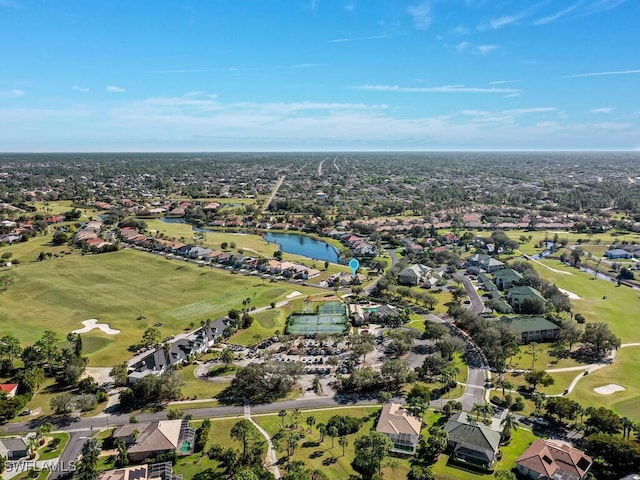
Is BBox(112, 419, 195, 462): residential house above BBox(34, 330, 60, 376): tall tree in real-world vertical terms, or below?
below

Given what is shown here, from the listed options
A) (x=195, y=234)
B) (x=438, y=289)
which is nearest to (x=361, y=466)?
(x=438, y=289)

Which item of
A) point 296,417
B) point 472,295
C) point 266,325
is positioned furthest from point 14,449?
point 472,295

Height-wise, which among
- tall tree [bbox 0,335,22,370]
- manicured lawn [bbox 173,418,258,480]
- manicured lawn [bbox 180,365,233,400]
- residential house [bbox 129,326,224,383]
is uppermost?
tall tree [bbox 0,335,22,370]

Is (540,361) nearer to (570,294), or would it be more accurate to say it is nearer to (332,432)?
(570,294)

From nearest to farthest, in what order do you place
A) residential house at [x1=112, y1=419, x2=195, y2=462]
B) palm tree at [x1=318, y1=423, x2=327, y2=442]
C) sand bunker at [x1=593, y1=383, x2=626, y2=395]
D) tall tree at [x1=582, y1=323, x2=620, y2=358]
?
1. residential house at [x1=112, y1=419, x2=195, y2=462]
2. palm tree at [x1=318, y1=423, x2=327, y2=442]
3. sand bunker at [x1=593, y1=383, x2=626, y2=395]
4. tall tree at [x1=582, y1=323, x2=620, y2=358]

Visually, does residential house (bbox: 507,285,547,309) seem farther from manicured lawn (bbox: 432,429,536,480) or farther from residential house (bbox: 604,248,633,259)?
residential house (bbox: 604,248,633,259)

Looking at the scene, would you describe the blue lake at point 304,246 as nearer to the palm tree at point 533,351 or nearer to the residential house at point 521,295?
the residential house at point 521,295

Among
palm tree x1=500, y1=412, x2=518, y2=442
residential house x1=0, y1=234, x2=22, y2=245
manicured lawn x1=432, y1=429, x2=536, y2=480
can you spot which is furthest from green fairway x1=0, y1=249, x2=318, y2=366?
palm tree x1=500, y1=412, x2=518, y2=442
